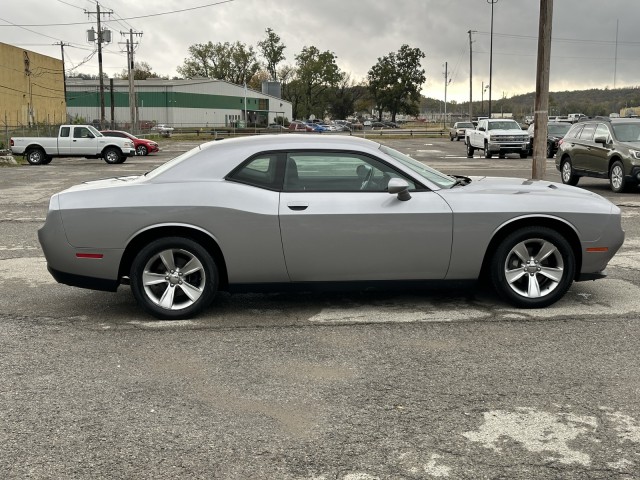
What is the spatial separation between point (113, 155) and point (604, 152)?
2220cm

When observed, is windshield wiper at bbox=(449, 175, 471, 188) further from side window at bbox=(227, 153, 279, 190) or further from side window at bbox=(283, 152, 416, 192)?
side window at bbox=(227, 153, 279, 190)

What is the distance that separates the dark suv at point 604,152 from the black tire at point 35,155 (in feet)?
74.3

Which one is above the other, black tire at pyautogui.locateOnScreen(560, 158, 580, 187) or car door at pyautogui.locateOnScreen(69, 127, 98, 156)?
car door at pyautogui.locateOnScreen(69, 127, 98, 156)

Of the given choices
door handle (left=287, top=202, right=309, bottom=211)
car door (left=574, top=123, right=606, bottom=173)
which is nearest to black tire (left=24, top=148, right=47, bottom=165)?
car door (left=574, top=123, right=606, bottom=173)

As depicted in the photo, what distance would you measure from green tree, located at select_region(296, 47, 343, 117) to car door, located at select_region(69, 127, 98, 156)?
10107cm

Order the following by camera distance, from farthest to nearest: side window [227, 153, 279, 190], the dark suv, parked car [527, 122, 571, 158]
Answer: parked car [527, 122, 571, 158], the dark suv, side window [227, 153, 279, 190]

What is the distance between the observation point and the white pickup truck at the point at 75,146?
3134 centimetres

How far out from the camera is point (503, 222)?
5.91 metres

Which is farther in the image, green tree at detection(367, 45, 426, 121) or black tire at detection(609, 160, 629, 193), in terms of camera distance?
green tree at detection(367, 45, 426, 121)

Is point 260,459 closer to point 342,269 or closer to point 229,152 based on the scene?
point 342,269

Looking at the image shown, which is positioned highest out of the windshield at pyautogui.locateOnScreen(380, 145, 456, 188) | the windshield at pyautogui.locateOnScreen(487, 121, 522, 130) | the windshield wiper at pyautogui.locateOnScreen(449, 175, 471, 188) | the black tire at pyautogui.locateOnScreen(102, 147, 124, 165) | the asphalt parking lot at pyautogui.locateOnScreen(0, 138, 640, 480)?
the windshield at pyautogui.locateOnScreen(487, 121, 522, 130)

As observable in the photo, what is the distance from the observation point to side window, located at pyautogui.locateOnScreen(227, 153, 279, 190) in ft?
19.4

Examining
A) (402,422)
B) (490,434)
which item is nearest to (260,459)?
(402,422)

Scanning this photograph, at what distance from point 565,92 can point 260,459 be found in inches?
7228
